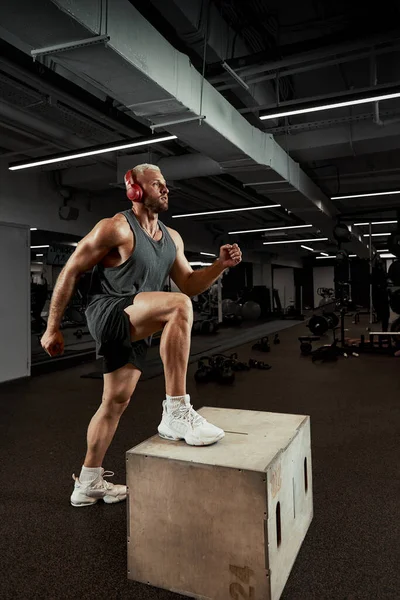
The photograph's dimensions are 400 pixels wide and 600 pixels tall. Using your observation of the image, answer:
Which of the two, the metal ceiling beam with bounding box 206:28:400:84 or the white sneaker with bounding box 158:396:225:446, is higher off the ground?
the metal ceiling beam with bounding box 206:28:400:84

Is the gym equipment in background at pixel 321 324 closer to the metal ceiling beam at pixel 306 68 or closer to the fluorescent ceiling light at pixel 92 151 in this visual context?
the fluorescent ceiling light at pixel 92 151

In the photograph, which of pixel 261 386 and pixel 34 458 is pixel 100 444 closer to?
pixel 34 458

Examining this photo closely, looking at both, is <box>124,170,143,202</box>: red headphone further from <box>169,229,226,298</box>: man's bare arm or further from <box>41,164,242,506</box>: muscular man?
<box>169,229,226,298</box>: man's bare arm

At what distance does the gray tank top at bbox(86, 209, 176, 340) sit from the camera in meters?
1.75

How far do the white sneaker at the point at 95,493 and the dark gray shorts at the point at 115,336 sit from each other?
1.96 ft

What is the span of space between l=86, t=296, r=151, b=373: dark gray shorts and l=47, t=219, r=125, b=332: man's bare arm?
122 mm

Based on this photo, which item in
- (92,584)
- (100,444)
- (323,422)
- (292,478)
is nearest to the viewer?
(92,584)

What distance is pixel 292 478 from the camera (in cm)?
160

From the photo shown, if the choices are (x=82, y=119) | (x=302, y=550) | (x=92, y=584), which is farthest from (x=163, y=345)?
(x=82, y=119)

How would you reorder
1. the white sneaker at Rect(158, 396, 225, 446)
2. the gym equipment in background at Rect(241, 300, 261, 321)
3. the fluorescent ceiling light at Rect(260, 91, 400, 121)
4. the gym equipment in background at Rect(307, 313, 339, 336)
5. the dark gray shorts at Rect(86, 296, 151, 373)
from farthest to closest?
the gym equipment in background at Rect(241, 300, 261, 321)
the gym equipment in background at Rect(307, 313, 339, 336)
the fluorescent ceiling light at Rect(260, 91, 400, 121)
the dark gray shorts at Rect(86, 296, 151, 373)
the white sneaker at Rect(158, 396, 225, 446)

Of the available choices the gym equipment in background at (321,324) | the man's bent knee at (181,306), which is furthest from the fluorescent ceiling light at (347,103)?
the gym equipment in background at (321,324)

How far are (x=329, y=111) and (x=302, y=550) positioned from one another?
4.57 metres

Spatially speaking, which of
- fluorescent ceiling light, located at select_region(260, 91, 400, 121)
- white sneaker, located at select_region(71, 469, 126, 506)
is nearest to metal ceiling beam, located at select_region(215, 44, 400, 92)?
fluorescent ceiling light, located at select_region(260, 91, 400, 121)

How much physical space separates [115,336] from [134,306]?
5.8 inches
